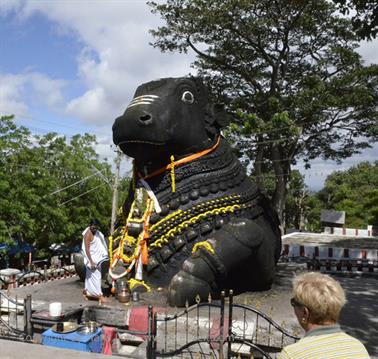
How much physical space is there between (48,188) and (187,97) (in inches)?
400

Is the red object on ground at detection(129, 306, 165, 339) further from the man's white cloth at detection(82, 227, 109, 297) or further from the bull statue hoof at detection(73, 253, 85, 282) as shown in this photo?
the bull statue hoof at detection(73, 253, 85, 282)

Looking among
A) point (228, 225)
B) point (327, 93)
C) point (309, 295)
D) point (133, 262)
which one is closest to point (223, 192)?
point (228, 225)

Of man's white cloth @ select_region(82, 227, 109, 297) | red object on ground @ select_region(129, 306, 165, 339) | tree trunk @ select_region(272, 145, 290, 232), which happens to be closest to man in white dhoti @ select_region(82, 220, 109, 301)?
man's white cloth @ select_region(82, 227, 109, 297)

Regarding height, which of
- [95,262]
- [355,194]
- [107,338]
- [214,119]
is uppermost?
[214,119]

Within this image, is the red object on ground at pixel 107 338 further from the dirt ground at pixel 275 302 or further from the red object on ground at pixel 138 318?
the dirt ground at pixel 275 302

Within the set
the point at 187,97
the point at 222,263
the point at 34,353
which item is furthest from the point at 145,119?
the point at 34,353

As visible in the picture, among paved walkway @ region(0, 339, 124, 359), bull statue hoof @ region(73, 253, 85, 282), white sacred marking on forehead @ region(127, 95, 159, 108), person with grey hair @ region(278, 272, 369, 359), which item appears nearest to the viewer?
person with grey hair @ region(278, 272, 369, 359)

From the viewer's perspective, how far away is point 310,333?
243 centimetres

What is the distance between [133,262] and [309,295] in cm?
567

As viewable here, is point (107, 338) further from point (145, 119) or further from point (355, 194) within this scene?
point (355, 194)

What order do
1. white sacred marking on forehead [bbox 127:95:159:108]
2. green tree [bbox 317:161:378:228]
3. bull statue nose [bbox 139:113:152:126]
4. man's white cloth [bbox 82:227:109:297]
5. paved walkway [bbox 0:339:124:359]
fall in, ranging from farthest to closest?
green tree [bbox 317:161:378:228] → white sacred marking on forehead [bbox 127:95:159:108] → man's white cloth [bbox 82:227:109:297] → bull statue nose [bbox 139:113:152:126] → paved walkway [bbox 0:339:124:359]

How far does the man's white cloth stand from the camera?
784cm

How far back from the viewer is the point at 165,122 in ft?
26.0

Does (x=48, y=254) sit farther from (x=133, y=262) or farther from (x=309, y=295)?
(x=309, y=295)
